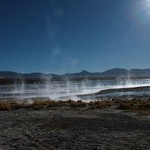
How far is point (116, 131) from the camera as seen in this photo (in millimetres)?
19625

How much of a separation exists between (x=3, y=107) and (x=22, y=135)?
57.5 ft

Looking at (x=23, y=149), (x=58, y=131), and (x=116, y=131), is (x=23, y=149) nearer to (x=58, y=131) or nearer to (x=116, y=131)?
(x=58, y=131)

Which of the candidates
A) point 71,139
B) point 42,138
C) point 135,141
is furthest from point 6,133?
point 135,141

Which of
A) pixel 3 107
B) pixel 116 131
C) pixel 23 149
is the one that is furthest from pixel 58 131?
pixel 3 107

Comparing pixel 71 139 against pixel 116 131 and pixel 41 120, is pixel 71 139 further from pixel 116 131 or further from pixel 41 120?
pixel 41 120

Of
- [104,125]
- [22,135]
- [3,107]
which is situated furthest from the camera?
[3,107]

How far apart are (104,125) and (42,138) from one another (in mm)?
5636

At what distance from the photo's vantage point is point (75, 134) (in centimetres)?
1886

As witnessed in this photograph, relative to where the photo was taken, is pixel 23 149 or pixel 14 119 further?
pixel 14 119

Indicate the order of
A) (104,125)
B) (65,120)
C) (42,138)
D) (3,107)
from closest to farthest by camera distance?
1. (42,138)
2. (104,125)
3. (65,120)
4. (3,107)

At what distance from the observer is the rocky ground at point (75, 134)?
15.9 m

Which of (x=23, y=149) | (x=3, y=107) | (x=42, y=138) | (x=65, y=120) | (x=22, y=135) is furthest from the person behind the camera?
(x=3, y=107)

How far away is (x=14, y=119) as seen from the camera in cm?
2631

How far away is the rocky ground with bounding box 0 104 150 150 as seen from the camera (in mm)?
15923
